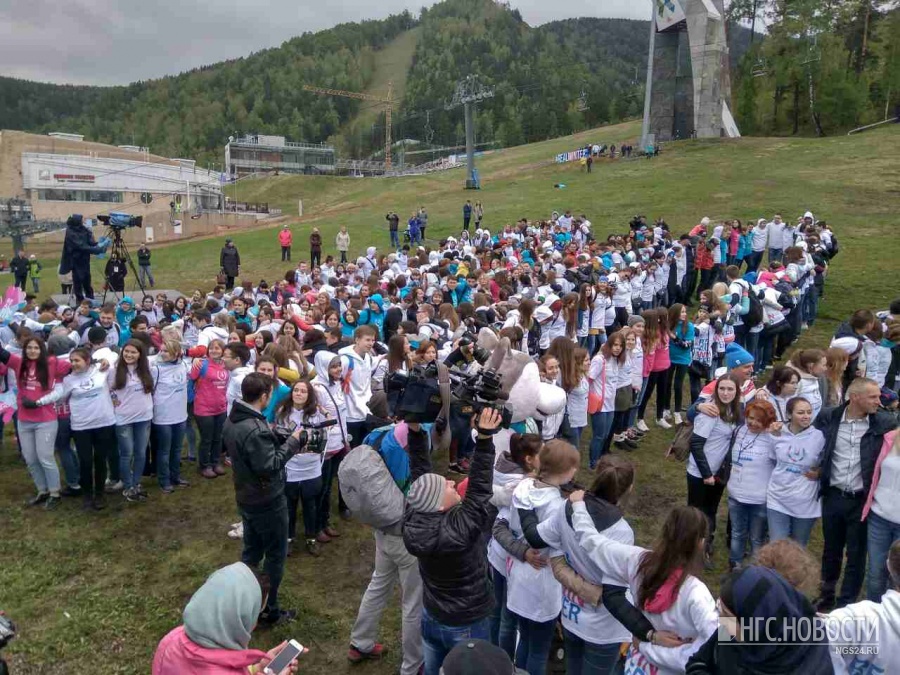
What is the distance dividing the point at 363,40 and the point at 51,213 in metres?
148

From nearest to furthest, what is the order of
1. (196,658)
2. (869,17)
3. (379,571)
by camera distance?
(196,658), (379,571), (869,17)

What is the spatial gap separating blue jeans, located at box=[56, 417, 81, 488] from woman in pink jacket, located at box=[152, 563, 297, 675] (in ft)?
15.8

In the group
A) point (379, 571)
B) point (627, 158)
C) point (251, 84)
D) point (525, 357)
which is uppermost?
point (251, 84)

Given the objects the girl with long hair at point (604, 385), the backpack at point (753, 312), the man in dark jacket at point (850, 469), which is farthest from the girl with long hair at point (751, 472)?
the backpack at point (753, 312)

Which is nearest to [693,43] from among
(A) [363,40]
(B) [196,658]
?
(B) [196,658]

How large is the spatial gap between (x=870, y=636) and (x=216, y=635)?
275 cm

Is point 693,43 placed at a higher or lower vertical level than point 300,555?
higher

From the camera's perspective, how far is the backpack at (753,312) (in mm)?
9859

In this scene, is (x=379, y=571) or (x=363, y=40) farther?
(x=363, y=40)

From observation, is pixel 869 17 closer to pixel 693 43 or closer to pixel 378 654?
pixel 693 43

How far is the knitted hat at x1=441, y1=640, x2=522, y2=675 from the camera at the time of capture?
2098 mm

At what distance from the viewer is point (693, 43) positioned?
3894 cm

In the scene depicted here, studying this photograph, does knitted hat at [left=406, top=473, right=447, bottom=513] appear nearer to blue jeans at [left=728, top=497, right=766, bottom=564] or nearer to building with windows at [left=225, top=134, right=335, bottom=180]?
blue jeans at [left=728, top=497, right=766, bottom=564]

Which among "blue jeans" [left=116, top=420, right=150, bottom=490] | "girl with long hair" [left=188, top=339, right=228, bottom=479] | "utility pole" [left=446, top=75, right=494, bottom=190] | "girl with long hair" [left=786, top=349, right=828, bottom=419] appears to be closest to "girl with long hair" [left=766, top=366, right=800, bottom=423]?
"girl with long hair" [left=786, top=349, right=828, bottom=419]
